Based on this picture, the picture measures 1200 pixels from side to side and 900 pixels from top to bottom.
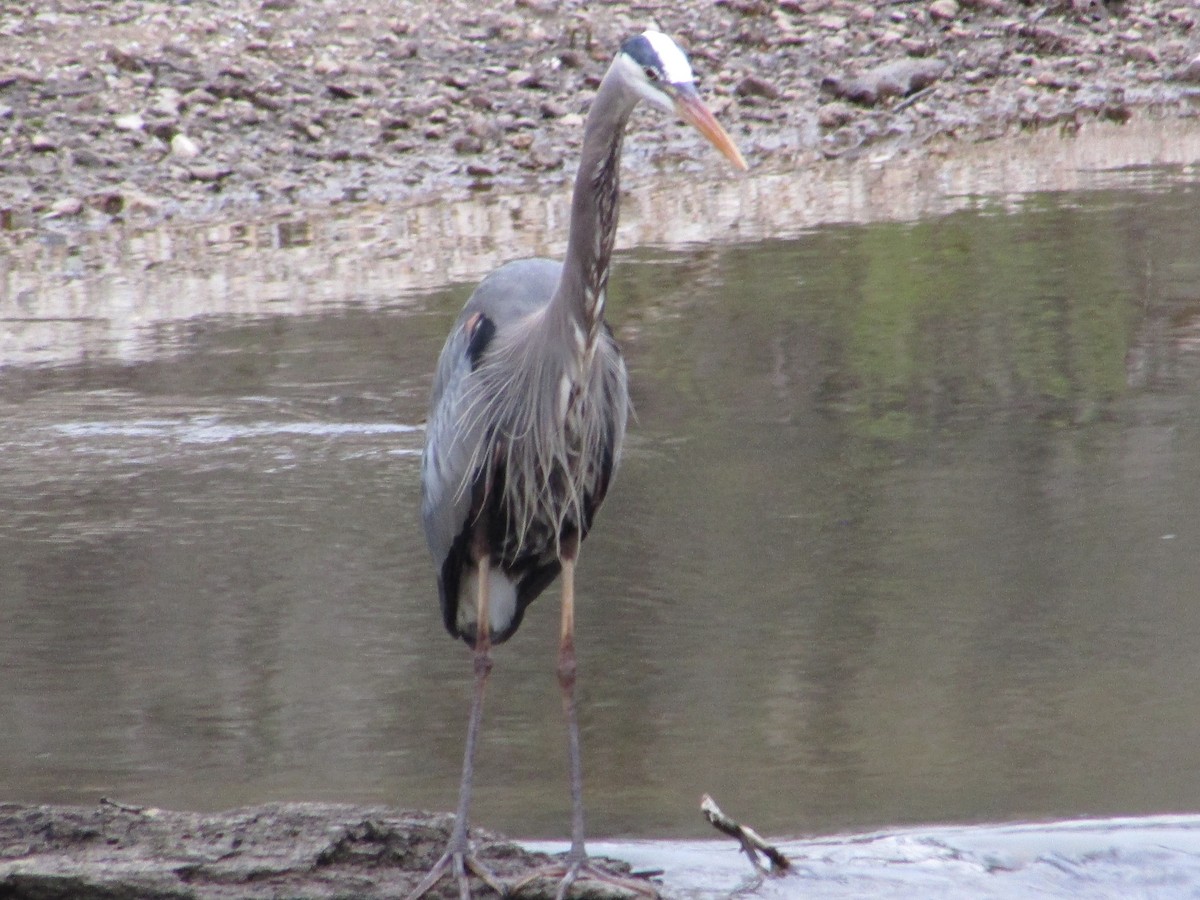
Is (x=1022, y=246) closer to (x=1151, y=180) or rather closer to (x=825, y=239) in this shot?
(x=825, y=239)

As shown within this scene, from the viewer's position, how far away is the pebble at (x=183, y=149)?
1212cm

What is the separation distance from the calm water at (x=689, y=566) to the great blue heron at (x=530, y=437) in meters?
0.39

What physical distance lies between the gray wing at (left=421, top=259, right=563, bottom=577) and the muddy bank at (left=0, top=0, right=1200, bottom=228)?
290 inches

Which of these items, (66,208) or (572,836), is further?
(66,208)

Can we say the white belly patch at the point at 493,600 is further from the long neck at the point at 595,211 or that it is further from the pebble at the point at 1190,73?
the pebble at the point at 1190,73

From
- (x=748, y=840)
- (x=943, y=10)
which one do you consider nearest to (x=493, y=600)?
(x=748, y=840)

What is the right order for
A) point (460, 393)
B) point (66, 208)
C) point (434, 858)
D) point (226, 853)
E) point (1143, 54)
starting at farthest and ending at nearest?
point (1143, 54)
point (66, 208)
point (460, 393)
point (434, 858)
point (226, 853)

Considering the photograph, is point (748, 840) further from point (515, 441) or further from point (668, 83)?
point (668, 83)

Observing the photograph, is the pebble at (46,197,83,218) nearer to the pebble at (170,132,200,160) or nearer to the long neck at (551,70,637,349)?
the pebble at (170,132,200,160)

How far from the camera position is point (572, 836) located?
163 inches

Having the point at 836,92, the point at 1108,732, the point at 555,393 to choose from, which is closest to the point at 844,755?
the point at 1108,732

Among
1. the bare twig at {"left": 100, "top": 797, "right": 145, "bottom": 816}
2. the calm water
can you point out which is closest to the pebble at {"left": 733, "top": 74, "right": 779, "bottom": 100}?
the calm water

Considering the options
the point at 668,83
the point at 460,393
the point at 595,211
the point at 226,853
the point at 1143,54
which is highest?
the point at 1143,54

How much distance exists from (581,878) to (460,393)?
120 centimetres
